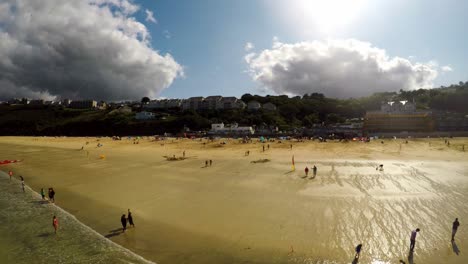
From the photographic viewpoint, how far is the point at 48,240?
12445 millimetres

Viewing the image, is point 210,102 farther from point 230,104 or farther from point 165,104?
point 165,104

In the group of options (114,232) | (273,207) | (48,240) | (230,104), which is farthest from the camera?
(230,104)

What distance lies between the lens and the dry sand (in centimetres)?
1093

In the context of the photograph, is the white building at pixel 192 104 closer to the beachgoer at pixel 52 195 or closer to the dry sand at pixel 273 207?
the dry sand at pixel 273 207

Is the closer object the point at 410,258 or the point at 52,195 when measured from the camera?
the point at 410,258

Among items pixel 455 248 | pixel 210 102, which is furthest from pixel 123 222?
pixel 210 102

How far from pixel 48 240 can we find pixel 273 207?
1073 cm

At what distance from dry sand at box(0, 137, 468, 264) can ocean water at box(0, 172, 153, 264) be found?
0.63m

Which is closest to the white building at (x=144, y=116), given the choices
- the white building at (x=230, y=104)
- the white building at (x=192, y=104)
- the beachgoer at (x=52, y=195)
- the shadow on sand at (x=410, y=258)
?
the white building at (x=192, y=104)

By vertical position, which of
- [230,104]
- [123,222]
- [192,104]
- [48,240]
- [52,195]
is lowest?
[48,240]

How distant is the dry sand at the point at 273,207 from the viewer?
430 inches

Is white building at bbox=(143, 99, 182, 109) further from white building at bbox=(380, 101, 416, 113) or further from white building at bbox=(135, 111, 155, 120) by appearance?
white building at bbox=(380, 101, 416, 113)

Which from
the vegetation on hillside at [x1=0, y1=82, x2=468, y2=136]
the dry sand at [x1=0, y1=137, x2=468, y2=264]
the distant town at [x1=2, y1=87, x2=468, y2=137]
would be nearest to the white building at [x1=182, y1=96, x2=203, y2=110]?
the distant town at [x1=2, y1=87, x2=468, y2=137]

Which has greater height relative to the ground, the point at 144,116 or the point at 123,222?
the point at 144,116
